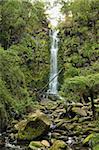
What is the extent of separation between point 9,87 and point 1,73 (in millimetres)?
899

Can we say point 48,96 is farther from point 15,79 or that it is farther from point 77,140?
point 77,140

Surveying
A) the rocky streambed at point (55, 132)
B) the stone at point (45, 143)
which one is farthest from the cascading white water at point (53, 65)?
the stone at point (45, 143)

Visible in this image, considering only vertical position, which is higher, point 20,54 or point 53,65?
point 20,54

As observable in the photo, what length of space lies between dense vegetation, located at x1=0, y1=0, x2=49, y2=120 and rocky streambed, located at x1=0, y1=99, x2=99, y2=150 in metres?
1.10

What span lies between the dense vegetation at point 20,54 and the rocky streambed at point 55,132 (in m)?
1.10

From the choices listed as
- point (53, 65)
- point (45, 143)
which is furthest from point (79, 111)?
point (53, 65)

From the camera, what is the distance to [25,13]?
17359 mm

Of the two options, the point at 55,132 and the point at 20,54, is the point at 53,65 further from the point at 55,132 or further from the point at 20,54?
the point at 55,132

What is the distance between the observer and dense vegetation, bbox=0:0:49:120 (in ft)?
39.9

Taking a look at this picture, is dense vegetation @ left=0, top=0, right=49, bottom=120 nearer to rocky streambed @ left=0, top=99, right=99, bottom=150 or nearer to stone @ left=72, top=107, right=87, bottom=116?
rocky streambed @ left=0, top=99, right=99, bottom=150

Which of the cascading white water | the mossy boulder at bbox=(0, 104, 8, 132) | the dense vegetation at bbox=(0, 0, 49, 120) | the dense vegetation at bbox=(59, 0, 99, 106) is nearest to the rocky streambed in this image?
the mossy boulder at bbox=(0, 104, 8, 132)

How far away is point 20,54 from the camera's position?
61.5 ft

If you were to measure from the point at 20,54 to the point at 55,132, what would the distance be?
25.0ft

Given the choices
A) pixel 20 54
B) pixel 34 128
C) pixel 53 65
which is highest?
pixel 20 54
